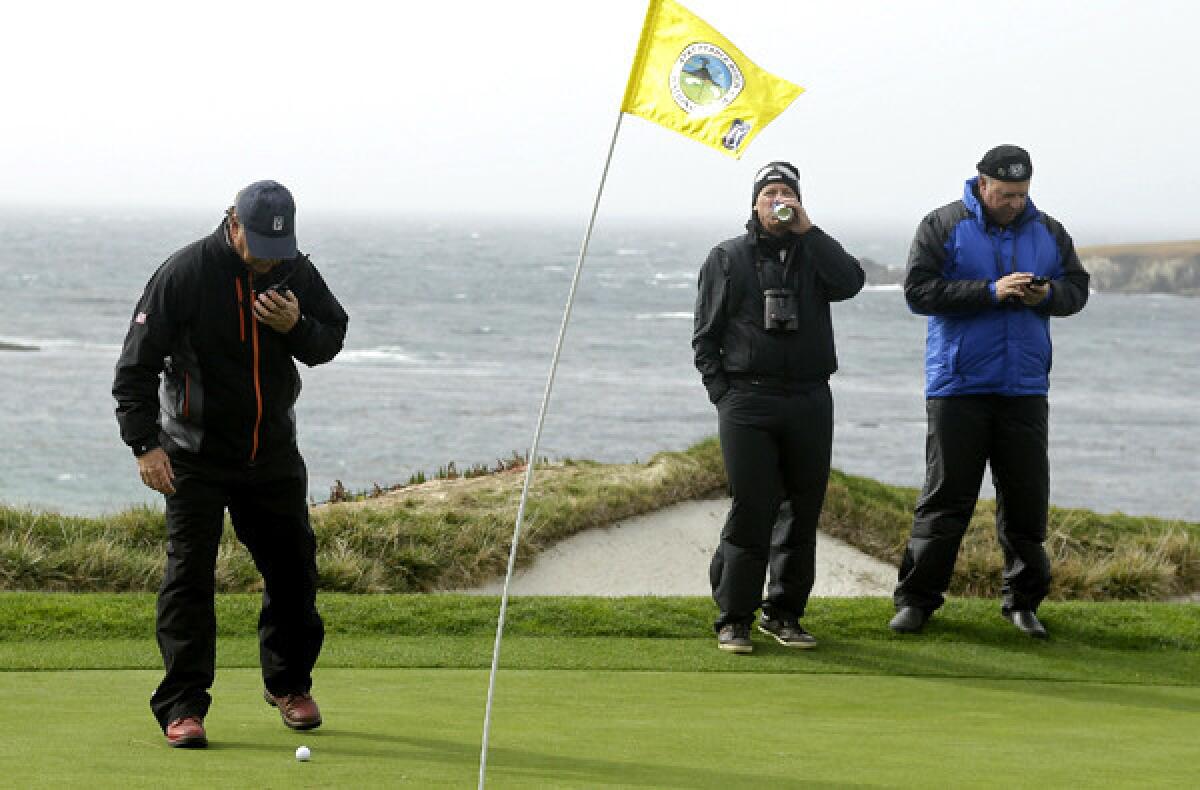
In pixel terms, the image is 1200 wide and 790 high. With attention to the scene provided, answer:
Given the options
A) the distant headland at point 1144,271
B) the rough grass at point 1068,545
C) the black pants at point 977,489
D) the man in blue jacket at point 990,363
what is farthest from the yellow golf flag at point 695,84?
the distant headland at point 1144,271

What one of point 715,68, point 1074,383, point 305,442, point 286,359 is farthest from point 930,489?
point 1074,383

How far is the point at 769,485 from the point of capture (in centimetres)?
827

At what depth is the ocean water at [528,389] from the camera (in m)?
44.3

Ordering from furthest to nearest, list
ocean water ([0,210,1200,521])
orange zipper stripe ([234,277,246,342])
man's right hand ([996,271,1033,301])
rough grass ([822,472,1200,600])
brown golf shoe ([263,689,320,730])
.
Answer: ocean water ([0,210,1200,521]) < rough grass ([822,472,1200,600]) < man's right hand ([996,271,1033,301]) < brown golf shoe ([263,689,320,730]) < orange zipper stripe ([234,277,246,342])

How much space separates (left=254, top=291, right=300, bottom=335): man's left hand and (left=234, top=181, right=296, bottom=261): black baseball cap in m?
0.12

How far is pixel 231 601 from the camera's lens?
8758mm

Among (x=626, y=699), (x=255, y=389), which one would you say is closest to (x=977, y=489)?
(x=626, y=699)

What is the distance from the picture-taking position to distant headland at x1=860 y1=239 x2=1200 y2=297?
164 metres

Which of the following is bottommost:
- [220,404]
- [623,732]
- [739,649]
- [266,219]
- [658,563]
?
[658,563]

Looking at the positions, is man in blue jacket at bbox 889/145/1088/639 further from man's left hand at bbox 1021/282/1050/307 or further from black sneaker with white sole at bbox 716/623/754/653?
black sneaker with white sole at bbox 716/623/754/653

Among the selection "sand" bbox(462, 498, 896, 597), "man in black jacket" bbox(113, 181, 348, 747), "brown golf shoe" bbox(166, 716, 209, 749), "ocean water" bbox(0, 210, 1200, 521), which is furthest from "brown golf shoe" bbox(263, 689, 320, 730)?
"ocean water" bbox(0, 210, 1200, 521)

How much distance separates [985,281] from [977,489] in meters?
1.03

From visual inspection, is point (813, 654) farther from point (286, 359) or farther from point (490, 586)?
point (490, 586)

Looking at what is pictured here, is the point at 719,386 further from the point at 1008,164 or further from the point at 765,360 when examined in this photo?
the point at 1008,164
